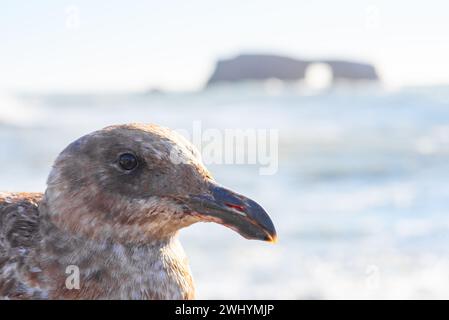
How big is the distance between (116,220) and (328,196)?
8760mm

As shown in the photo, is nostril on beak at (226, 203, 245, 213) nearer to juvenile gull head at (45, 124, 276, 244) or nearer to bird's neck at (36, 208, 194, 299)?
juvenile gull head at (45, 124, 276, 244)

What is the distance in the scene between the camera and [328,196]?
11.1 metres

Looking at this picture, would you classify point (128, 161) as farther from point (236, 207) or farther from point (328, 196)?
point (328, 196)

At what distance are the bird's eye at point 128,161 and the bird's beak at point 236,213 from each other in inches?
8.7

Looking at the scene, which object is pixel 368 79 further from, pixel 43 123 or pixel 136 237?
pixel 136 237

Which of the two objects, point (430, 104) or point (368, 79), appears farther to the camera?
point (368, 79)

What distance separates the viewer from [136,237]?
2.59m

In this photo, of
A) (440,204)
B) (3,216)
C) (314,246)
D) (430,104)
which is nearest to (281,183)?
(440,204)

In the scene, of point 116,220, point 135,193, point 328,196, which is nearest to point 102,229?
point 116,220

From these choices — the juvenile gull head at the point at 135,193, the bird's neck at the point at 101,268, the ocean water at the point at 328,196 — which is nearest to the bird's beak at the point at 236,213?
the juvenile gull head at the point at 135,193

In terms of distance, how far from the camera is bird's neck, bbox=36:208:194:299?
8.24ft

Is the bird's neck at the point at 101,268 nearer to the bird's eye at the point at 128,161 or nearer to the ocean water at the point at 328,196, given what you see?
the bird's eye at the point at 128,161

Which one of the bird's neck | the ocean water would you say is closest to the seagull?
the bird's neck
